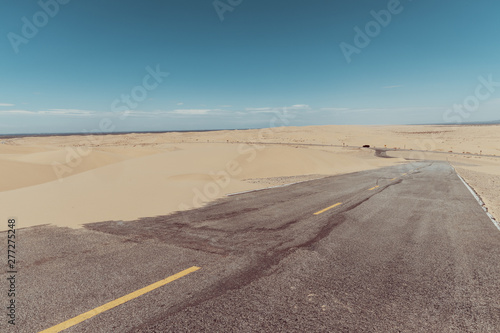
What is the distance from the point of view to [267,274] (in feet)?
14.4

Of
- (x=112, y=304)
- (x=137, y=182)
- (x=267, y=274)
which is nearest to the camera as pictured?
(x=112, y=304)

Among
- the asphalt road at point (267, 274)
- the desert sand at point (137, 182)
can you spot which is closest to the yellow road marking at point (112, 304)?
the asphalt road at point (267, 274)

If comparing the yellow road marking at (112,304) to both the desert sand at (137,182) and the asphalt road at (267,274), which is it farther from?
the desert sand at (137,182)

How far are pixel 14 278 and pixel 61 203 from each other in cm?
566

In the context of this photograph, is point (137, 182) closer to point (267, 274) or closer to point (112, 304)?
point (112, 304)

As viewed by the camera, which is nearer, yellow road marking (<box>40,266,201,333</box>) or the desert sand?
yellow road marking (<box>40,266,201,333</box>)

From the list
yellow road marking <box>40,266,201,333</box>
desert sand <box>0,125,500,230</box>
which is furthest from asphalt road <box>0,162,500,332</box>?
desert sand <box>0,125,500,230</box>

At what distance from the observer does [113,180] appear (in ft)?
44.5

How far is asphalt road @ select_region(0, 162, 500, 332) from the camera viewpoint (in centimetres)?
327

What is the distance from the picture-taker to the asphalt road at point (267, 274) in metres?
3.27

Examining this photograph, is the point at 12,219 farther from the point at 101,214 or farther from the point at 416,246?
the point at 416,246

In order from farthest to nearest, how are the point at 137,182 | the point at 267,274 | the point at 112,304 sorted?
the point at 137,182, the point at 267,274, the point at 112,304

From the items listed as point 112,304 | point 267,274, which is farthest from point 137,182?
point 267,274

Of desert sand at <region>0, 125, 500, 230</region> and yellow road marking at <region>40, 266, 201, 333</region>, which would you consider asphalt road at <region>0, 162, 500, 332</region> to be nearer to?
yellow road marking at <region>40, 266, 201, 333</region>
